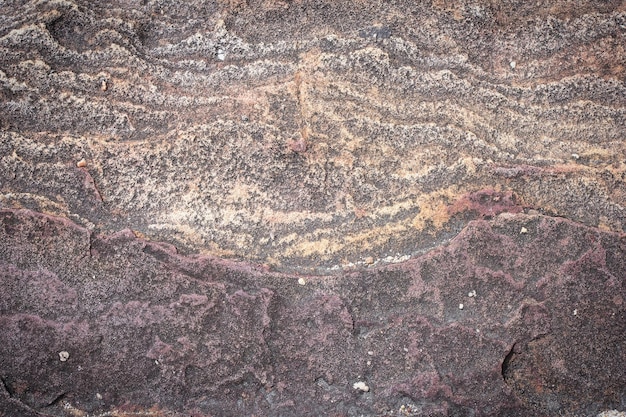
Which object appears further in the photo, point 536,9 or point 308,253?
point 536,9

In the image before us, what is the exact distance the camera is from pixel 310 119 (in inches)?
90.5

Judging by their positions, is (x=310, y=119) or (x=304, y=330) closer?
(x=304, y=330)

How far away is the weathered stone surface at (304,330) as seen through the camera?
215 cm

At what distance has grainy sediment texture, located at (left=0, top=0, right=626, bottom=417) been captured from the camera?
216 centimetres

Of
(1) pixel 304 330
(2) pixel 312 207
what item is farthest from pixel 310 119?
(1) pixel 304 330

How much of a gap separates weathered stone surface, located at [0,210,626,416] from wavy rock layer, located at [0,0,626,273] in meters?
0.09

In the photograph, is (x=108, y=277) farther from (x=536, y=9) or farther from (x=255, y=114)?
(x=536, y=9)

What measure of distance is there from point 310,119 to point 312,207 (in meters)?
0.28

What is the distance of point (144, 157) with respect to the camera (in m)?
2.26

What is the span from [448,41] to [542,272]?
2.57ft

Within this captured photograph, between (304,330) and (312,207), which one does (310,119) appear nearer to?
(312,207)

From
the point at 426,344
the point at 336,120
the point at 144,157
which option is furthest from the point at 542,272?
the point at 144,157

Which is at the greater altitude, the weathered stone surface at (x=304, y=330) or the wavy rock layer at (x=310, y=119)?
the wavy rock layer at (x=310, y=119)

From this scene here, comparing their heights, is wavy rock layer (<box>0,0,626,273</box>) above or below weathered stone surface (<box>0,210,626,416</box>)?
above
